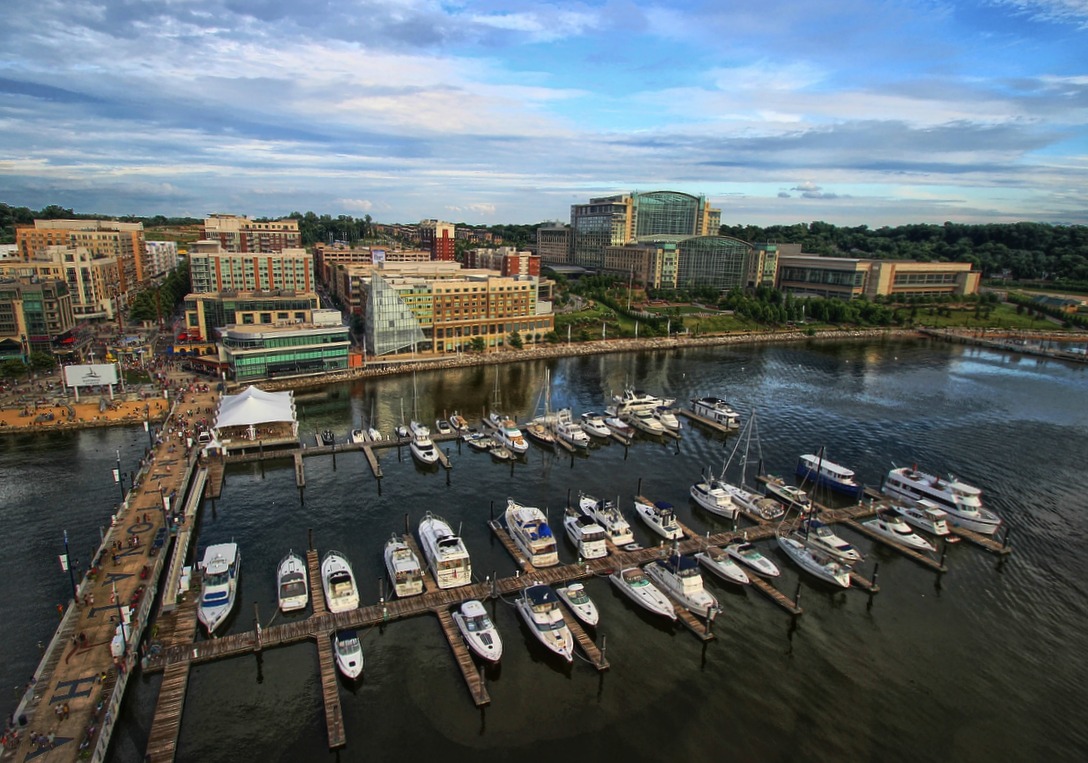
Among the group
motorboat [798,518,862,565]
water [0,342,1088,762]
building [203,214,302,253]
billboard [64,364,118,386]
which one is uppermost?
building [203,214,302,253]

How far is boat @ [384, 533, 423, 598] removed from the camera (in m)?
31.7

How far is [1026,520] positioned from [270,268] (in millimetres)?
108251

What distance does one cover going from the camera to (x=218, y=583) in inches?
1220

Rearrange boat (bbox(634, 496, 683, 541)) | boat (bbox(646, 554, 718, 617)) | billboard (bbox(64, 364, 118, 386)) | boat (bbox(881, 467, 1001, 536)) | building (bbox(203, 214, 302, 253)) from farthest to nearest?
building (bbox(203, 214, 302, 253))
billboard (bbox(64, 364, 118, 386))
boat (bbox(881, 467, 1001, 536))
boat (bbox(634, 496, 683, 541))
boat (bbox(646, 554, 718, 617))

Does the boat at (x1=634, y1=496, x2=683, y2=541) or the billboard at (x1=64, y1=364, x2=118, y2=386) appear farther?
the billboard at (x1=64, y1=364, x2=118, y2=386)

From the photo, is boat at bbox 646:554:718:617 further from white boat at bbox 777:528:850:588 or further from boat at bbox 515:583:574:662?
white boat at bbox 777:528:850:588

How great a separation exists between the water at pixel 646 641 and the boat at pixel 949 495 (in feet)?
8.16

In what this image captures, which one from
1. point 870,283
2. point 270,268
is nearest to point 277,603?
point 270,268

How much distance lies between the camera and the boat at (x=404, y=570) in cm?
3166

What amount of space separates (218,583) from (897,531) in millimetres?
40340

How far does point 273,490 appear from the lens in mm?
44812

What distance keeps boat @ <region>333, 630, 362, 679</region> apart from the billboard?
49.1 m

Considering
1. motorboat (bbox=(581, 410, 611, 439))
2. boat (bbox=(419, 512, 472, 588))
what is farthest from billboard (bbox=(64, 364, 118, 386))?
motorboat (bbox=(581, 410, 611, 439))

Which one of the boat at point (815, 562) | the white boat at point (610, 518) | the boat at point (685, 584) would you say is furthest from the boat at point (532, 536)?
the boat at point (815, 562)
